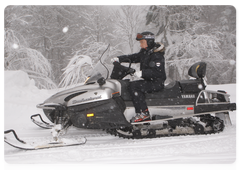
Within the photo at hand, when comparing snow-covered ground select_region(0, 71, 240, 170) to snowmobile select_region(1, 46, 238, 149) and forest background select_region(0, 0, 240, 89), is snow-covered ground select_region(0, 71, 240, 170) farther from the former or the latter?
forest background select_region(0, 0, 240, 89)

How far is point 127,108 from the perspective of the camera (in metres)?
3.01

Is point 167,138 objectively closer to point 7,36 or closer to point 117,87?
point 117,87

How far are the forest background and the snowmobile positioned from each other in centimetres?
99

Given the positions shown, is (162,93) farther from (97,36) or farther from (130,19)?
(97,36)

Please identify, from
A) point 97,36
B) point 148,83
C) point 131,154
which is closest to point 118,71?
point 148,83

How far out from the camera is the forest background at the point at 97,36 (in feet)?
28.3

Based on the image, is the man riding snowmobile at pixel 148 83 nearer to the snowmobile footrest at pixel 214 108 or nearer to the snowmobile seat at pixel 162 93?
the snowmobile seat at pixel 162 93

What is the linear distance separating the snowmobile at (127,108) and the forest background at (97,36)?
988mm

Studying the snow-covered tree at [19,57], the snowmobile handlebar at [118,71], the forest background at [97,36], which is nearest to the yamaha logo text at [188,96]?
the snowmobile handlebar at [118,71]

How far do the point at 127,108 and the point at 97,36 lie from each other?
11.6m

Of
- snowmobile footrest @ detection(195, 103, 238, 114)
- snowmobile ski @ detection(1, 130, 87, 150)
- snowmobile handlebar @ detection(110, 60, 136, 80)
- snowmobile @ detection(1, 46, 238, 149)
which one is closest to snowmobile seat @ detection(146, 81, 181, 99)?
snowmobile @ detection(1, 46, 238, 149)

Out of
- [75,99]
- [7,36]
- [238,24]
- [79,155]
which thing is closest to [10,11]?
[7,36]

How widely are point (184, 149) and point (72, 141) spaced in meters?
1.65

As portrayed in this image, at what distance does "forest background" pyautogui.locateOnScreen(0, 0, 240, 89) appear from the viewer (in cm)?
862
